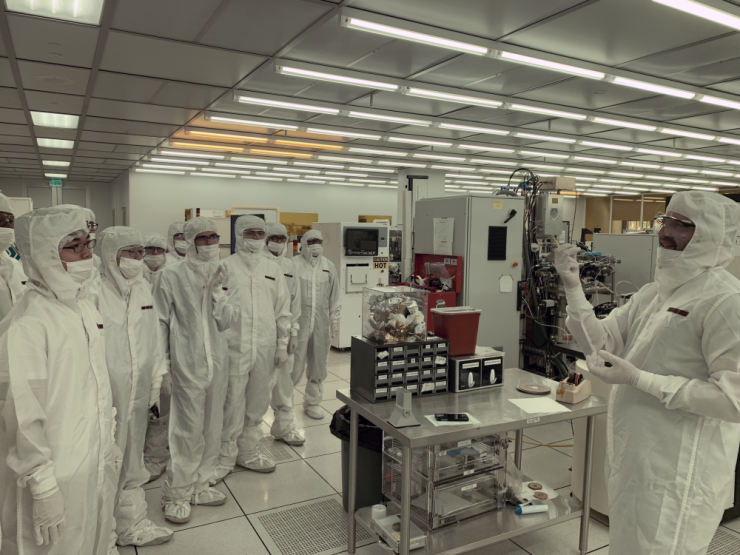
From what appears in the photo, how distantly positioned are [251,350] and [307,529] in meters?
1.09

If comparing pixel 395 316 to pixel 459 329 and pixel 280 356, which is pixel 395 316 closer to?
pixel 459 329

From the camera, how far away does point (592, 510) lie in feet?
9.49

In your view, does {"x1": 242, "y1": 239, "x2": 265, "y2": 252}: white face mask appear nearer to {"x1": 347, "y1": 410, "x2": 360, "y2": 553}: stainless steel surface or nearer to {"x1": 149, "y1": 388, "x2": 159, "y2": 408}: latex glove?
{"x1": 149, "y1": 388, "x2": 159, "y2": 408}: latex glove

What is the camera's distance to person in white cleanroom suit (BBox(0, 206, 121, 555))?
152 cm

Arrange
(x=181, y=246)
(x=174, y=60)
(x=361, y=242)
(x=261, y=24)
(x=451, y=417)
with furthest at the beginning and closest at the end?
(x=361, y=242) < (x=181, y=246) < (x=174, y=60) < (x=261, y=24) < (x=451, y=417)

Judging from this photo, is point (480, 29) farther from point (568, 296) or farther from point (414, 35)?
point (568, 296)

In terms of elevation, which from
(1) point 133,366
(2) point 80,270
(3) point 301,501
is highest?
(2) point 80,270

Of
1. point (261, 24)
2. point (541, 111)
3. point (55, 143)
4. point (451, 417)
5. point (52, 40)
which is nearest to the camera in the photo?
point (451, 417)

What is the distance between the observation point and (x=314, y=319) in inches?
170

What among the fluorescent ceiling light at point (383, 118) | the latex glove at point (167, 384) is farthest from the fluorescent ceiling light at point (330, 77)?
the latex glove at point (167, 384)

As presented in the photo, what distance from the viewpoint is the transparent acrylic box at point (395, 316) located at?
249 centimetres

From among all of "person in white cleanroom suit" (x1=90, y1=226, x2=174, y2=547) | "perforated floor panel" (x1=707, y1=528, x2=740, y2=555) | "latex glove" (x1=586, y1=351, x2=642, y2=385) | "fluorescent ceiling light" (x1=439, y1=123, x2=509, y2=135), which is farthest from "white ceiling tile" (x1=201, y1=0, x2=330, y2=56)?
"perforated floor panel" (x1=707, y1=528, x2=740, y2=555)

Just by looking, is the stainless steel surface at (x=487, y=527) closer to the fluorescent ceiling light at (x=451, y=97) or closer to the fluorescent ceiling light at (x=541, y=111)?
the fluorescent ceiling light at (x=451, y=97)

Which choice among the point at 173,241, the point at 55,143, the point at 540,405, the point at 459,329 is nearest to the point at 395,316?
the point at 459,329
